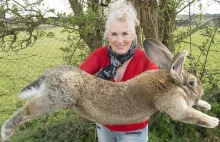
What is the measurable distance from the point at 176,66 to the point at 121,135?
2.84 feet

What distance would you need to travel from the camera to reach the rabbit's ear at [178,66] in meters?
2.64

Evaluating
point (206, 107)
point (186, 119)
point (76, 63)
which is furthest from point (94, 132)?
point (186, 119)

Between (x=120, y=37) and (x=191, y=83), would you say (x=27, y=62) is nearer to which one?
(x=120, y=37)

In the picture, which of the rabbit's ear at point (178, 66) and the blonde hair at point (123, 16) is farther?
the blonde hair at point (123, 16)

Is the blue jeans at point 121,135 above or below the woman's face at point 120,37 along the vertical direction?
below

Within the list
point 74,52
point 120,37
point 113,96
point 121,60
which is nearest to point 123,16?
point 120,37

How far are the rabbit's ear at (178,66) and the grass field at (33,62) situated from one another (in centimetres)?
275

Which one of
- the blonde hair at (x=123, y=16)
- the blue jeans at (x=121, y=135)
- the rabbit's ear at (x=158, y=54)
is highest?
the blonde hair at (x=123, y=16)

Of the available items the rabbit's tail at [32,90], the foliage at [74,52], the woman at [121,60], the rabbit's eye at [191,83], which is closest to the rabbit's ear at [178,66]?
the rabbit's eye at [191,83]

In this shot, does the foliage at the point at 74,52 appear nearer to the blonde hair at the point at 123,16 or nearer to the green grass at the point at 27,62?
the green grass at the point at 27,62

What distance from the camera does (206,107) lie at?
3129 millimetres

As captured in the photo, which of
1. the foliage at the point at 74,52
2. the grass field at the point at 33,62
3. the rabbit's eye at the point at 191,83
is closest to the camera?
the rabbit's eye at the point at 191,83

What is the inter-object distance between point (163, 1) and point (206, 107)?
92.9 inches

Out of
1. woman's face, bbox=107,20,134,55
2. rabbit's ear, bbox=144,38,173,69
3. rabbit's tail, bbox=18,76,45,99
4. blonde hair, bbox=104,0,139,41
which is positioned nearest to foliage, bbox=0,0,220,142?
blonde hair, bbox=104,0,139,41
